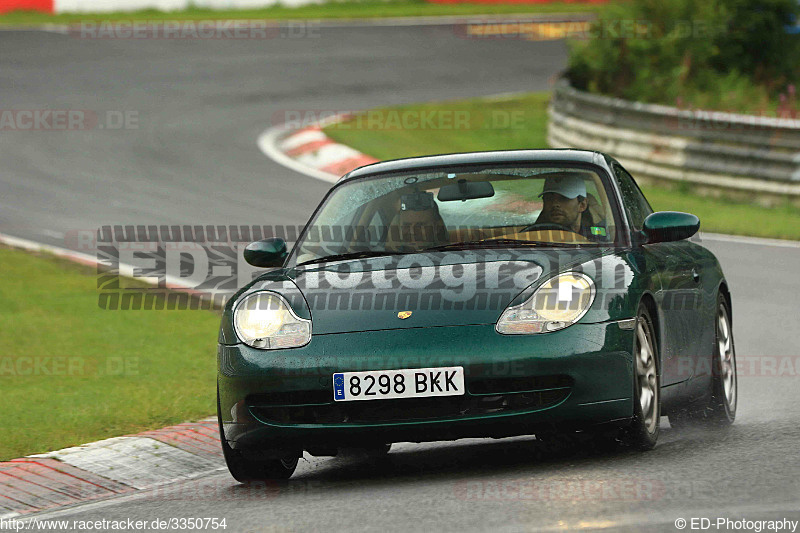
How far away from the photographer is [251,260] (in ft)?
24.7

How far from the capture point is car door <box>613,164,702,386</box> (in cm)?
686

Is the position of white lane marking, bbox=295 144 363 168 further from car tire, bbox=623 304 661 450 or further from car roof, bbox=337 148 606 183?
car tire, bbox=623 304 661 450

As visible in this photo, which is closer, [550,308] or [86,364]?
[550,308]

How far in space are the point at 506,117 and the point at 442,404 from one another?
779 inches

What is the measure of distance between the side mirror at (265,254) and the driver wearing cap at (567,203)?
1.34 m

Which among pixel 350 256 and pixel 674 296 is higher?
pixel 350 256

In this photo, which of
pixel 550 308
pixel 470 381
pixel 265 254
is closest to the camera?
pixel 470 381

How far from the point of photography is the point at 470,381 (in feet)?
19.7

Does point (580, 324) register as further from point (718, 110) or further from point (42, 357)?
point (718, 110)

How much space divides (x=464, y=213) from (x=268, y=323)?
4.70ft

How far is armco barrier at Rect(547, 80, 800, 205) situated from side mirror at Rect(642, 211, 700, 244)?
34.8 ft

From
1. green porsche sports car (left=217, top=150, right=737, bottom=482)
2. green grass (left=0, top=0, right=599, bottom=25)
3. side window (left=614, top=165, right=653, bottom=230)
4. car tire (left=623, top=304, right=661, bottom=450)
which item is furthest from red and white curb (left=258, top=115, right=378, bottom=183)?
green grass (left=0, top=0, right=599, bottom=25)

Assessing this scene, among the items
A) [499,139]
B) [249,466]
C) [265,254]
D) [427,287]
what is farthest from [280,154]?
[427,287]

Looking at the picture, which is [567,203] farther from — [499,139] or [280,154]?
[499,139]
